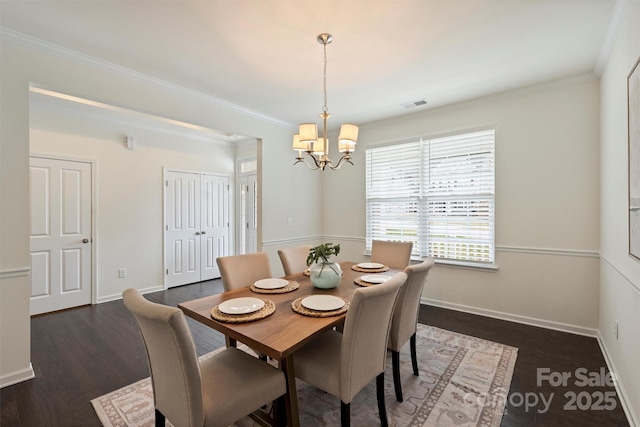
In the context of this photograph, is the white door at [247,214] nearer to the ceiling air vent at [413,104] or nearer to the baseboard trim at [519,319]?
the ceiling air vent at [413,104]

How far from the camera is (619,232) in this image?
210cm

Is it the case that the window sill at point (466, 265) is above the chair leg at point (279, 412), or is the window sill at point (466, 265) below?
above

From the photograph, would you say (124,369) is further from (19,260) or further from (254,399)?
(254,399)

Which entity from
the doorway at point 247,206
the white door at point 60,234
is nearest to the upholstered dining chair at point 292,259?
the doorway at point 247,206

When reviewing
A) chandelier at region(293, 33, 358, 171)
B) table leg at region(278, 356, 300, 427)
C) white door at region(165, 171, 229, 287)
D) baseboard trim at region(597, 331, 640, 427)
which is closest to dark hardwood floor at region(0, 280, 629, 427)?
baseboard trim at region(597, 331, 640, 427)

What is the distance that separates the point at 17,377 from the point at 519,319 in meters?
4.57

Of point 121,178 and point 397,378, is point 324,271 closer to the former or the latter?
point 397,378

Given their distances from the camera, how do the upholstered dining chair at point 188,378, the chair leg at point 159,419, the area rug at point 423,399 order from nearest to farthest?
the upholstered dining chair at point 188,378, the chair leg at point 159,419, the area rug at point 423,399

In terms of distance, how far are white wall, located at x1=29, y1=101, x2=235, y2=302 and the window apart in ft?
10.8

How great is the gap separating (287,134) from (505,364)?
3.70m

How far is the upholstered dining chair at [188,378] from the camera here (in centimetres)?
115

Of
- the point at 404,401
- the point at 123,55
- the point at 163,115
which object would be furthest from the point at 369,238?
the point at 123,55

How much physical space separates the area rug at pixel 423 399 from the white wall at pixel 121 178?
106 inches

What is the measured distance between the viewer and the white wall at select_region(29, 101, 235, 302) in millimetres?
3791
